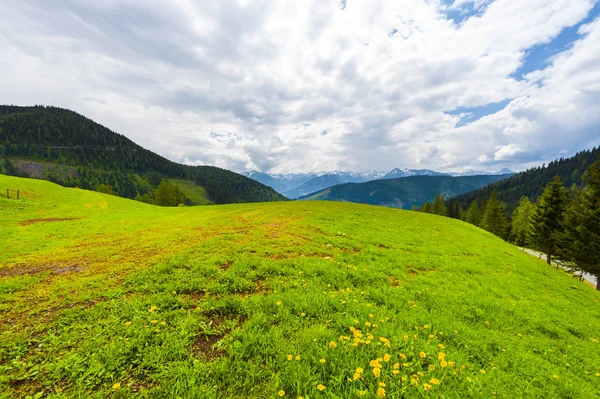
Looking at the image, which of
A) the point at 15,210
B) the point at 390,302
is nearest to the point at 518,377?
the point at 390,302

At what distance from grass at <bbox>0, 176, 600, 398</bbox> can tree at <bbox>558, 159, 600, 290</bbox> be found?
22947mm

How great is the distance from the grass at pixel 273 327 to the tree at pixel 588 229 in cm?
2295

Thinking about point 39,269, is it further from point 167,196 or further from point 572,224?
point 167,196

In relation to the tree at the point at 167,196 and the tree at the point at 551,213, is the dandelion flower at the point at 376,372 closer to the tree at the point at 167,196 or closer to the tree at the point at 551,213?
the tree at the point at 551,213

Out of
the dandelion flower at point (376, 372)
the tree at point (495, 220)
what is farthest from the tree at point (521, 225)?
the dandelion flower at point (376, 372)

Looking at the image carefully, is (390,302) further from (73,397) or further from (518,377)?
(73,397)

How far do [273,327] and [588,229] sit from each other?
41596 mm

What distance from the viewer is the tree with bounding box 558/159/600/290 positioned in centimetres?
2633

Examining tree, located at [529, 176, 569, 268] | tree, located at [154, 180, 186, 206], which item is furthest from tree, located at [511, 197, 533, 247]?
tree, located at [154, 180, 186, 206]


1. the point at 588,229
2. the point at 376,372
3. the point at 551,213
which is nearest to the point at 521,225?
the point at 551,213

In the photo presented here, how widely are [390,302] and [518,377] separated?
3160mm

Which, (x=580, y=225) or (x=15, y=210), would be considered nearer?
(x=15, y=210)

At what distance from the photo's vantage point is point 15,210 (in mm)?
25906

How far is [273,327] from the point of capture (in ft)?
18.2
